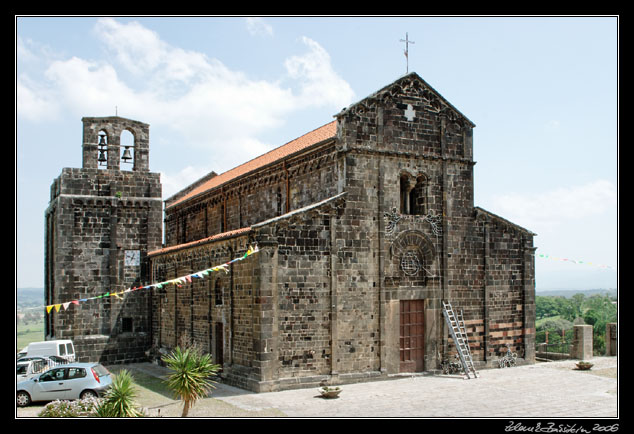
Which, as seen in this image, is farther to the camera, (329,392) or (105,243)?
(105,243)

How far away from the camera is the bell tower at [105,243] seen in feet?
108

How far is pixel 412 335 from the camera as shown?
25625 mm

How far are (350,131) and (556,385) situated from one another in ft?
39.4

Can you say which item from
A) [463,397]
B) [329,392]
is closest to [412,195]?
[463,397]

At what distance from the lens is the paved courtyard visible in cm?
1869

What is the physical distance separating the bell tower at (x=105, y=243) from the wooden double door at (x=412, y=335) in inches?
597

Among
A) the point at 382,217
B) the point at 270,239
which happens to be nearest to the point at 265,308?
the point at 270,239

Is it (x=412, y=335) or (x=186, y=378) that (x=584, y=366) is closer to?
(x=412, y=335)

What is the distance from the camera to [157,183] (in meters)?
35.4

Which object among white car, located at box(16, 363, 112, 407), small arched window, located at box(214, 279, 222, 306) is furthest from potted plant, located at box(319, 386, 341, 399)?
white car, located at box(16, 363, 112, 407)

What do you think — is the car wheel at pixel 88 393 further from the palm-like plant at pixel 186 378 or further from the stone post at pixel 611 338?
the stone post at pixel 611 338

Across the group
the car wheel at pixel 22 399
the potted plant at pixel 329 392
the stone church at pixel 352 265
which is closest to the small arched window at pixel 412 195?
the stone church at pixel 352 265

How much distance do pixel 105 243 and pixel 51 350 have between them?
22.8 feet

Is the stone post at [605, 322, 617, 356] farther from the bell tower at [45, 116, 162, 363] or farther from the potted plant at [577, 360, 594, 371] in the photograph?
the bell tower at [45, 116, 162, 363]
